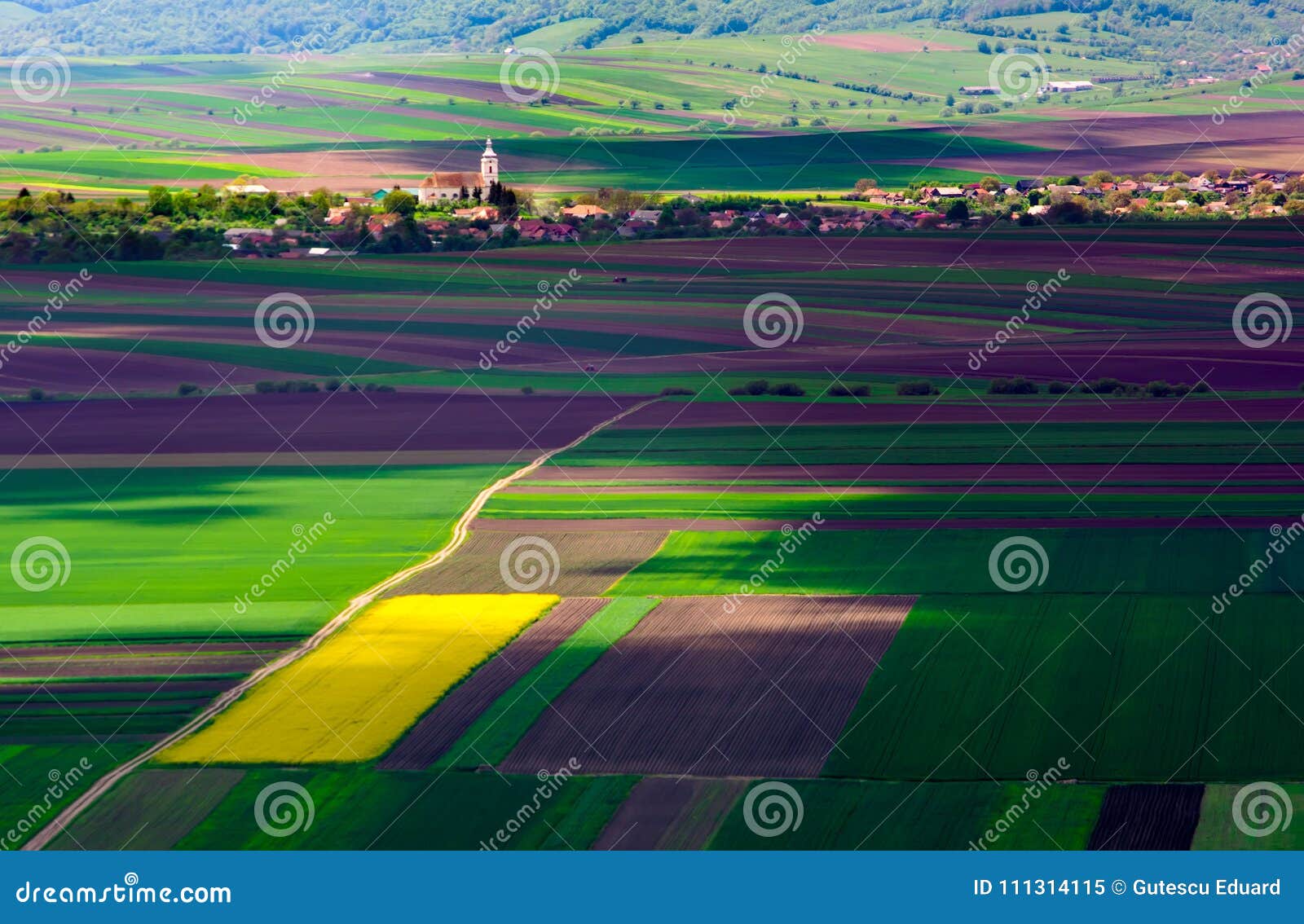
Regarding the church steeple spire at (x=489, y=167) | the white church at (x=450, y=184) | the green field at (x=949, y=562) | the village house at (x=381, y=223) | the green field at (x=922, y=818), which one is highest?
the church steeple spire at (x=489, y=167)

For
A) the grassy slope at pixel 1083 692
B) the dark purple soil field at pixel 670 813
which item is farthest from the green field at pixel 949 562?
the dark purple soil field at pixel 670 813

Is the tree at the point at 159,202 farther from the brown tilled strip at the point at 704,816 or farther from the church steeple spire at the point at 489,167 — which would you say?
the brown tilled strip at the point at 704,816

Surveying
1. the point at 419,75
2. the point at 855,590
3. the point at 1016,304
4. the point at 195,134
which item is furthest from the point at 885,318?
the point at 419,75

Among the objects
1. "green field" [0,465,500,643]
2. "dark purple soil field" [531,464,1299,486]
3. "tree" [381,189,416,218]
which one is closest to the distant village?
"tree" [381,189,416,218]

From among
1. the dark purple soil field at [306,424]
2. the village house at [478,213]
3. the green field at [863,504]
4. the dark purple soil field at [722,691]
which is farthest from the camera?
the village house at [478,213]

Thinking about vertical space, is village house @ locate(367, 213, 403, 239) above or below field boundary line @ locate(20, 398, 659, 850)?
above

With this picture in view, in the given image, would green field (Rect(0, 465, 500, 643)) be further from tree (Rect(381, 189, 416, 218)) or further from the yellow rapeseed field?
tree (Rect(381, 189, 416, 218))
